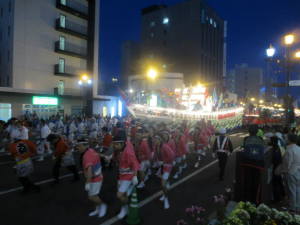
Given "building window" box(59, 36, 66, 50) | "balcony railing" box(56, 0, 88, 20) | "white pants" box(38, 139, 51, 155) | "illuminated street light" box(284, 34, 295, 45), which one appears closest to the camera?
"illuminated street light" box(284, 34, 295, 45)

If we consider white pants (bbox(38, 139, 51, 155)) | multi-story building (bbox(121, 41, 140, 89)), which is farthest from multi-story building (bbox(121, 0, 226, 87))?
white pants (bbox(38, 139, 51, 155))

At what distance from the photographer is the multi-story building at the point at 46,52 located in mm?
23031

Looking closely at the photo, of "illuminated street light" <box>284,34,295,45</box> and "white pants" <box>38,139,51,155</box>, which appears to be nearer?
"illuminated street light" <box>284,34,295,45</box>

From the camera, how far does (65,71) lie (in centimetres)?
2841

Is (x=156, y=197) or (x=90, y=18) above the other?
(x=90, y=18)

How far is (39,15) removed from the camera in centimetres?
2527

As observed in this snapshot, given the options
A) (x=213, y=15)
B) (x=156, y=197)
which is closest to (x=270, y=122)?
(x=156, y=197)

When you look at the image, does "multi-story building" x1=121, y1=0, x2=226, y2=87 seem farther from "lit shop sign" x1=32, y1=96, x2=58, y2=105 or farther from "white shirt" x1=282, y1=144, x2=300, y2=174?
"white shirt" x1=282, y1=144, x2=300, y2=174

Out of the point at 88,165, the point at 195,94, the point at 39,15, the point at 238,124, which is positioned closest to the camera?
the point at 88,165

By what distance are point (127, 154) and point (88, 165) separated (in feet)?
2.86

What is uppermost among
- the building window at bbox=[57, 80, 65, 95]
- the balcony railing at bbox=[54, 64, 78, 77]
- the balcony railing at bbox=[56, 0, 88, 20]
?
the balcony railing at bbox=[56, 0, 88, 20]

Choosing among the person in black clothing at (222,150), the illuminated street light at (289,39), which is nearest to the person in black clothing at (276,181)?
the person in black clothing at (222,150)

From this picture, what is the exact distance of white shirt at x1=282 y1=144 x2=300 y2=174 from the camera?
480 cm

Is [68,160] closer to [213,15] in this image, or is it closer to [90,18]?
[90,18]
